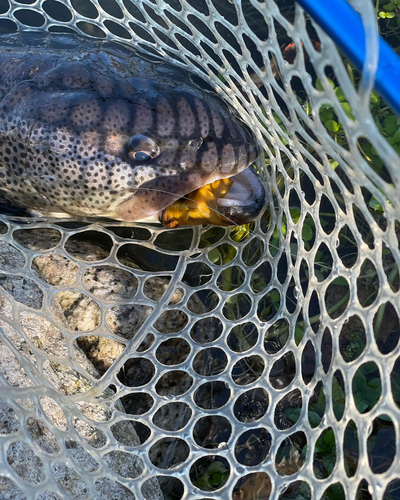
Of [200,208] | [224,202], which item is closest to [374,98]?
[224,202]

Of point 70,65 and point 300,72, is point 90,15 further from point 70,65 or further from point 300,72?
point 300,72

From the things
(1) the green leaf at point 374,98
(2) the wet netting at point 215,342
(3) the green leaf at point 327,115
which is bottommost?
(2) the wet netting at point 215,342

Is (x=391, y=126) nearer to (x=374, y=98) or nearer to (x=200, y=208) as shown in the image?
(x=374, y=98)

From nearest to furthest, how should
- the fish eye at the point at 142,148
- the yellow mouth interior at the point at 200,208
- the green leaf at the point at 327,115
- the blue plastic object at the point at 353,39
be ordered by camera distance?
the blue plastic object at the point at 353,39 → the fish eye at the point at 142,148 → the yellow mouth interior at the point at 200,208 → the green leaf at the point at 327,115

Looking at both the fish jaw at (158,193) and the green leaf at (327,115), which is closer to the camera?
the fish jaw at (158,193)

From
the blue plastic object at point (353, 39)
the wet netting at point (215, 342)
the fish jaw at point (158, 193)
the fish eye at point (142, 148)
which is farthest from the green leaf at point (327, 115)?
the blue plastic object at point (353, 39)

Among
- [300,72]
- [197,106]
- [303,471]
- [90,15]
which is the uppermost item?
[300,72]

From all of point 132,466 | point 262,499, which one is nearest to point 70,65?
point 132,466

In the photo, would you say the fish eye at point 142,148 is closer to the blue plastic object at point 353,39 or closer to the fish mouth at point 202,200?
the fish mouth at point 202,200
